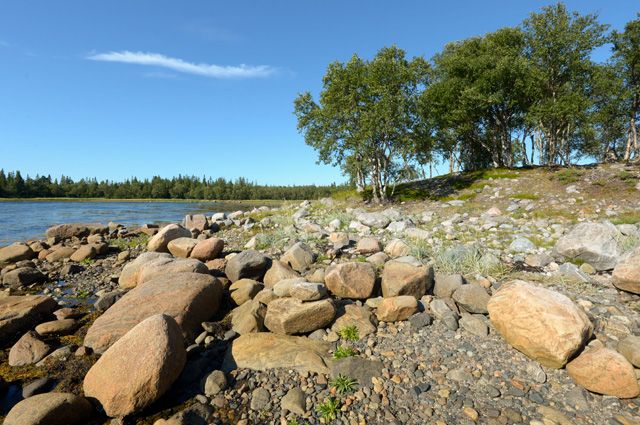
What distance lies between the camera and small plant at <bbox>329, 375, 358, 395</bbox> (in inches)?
158

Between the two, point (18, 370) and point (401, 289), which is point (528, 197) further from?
point (18, 370)

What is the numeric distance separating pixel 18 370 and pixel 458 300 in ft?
23.9

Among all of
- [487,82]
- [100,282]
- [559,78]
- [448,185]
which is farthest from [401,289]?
[559,78]

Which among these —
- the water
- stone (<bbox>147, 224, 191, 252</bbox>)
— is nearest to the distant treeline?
the water

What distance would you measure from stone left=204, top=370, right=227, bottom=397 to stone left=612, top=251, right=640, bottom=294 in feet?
23.7

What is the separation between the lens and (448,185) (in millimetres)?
23453

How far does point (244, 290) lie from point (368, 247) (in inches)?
151

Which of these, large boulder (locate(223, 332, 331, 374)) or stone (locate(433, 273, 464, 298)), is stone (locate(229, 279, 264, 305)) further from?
stone (locate(433, 273, 464, 298))

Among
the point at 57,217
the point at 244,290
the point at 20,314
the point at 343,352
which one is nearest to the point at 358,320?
the point at 343,352

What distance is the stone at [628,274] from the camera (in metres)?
5.70

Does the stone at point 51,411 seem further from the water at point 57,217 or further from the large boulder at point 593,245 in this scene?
the water at point 57,217

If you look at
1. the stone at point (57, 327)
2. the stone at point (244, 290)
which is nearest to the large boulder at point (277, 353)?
the stone at point (244, 290)

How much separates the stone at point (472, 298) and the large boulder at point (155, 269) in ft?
18.5

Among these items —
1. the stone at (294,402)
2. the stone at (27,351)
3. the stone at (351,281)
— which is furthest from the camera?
the stone at (351,281)
